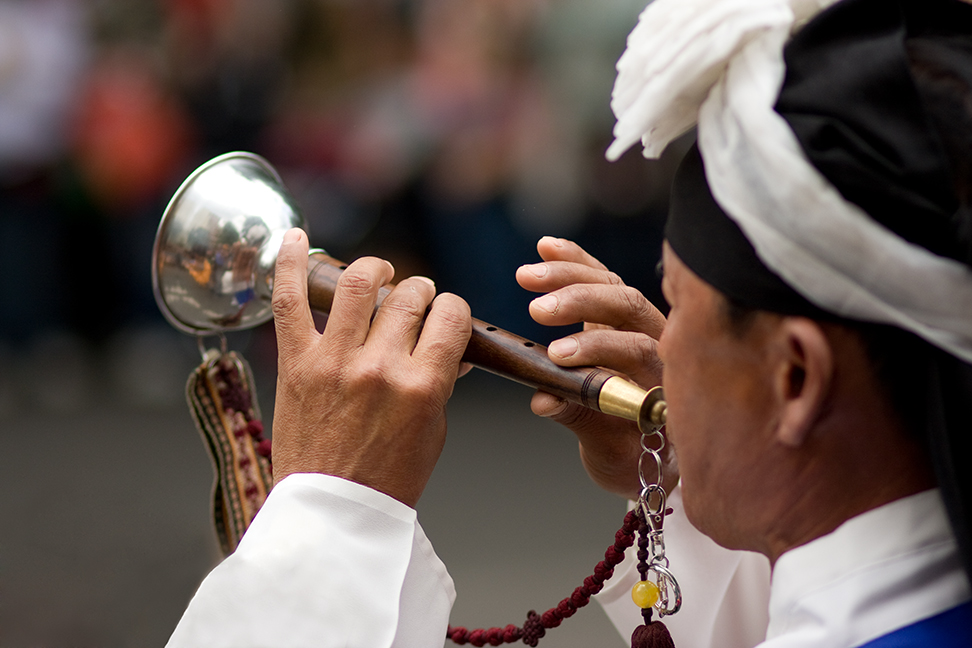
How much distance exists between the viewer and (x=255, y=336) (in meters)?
5.47

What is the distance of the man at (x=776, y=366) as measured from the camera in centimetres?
87

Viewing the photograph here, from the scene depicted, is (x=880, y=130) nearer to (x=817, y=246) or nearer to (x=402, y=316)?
(x=817, y=246)

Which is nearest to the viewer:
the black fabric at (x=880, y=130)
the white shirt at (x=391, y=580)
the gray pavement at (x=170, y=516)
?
the black fabric at (x=880, y=130)

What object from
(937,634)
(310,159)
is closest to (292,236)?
(937,634)

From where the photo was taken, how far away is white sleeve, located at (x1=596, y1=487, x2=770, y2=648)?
152 cm

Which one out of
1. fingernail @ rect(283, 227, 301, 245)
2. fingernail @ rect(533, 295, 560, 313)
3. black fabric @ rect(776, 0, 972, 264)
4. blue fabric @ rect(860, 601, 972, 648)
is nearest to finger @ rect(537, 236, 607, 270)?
fingernail @ rect(533, 295, 560, 313)

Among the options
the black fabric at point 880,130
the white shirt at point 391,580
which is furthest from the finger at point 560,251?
the black fabric at point 880,130

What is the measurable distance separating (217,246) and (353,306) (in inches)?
15.2

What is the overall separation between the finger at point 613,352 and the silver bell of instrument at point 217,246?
51 cm

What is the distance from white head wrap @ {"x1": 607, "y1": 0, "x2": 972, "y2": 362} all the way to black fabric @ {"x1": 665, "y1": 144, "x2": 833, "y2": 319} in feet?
0.07

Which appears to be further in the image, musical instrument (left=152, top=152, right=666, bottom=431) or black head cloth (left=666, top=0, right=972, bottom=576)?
musical instrument (left=152, top=152, right=666, bottom=431)

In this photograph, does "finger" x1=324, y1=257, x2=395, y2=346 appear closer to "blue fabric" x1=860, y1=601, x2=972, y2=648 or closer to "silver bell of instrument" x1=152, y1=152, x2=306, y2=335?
"silver bell of instrument" x1=152, y1=152, x2=306, y2=335

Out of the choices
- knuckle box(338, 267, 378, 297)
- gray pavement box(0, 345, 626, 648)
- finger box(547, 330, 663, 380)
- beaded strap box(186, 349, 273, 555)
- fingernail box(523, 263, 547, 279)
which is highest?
knuckle box(338, 267, 378, 297)

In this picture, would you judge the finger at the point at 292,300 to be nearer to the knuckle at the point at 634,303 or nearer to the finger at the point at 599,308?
the finger at the point at 599,308
